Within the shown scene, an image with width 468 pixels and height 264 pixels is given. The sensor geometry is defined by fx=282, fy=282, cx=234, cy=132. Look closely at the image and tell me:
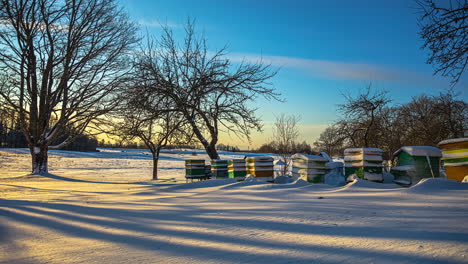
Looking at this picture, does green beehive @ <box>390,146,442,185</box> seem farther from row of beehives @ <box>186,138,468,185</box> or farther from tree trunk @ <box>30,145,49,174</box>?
tree trunk @ <box>30,145,49,174</box>

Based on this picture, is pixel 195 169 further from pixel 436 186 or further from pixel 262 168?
pixel 436 186

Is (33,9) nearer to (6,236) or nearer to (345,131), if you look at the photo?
(6,236)

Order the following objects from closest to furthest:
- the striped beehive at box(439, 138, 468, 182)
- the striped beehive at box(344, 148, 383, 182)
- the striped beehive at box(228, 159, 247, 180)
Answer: the striped beehive at box(439, 138, 468, 182), the striped beehive at box(344, 148, 383, 182), the striped beehive at box(228, 159, 247, 180)

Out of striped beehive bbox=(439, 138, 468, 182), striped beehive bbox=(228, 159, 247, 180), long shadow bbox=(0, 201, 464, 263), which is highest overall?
striped beehive bbox=(439, 138, 468, 182)

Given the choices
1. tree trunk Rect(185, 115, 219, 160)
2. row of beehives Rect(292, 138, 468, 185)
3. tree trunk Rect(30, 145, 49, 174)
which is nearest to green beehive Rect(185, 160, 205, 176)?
tree trunk Rect(185, 115, 219, 160)

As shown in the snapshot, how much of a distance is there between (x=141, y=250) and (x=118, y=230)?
37.3 inches

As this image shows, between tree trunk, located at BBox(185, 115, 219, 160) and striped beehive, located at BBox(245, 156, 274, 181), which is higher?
tree trunk, located at BBox(185, 115, 219, 160)

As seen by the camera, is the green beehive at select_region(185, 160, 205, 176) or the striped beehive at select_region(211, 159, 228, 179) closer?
the striped beehive at select_region(211, 159, 228, 179)

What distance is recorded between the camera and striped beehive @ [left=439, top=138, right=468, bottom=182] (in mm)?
6641

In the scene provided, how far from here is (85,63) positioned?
15578mm

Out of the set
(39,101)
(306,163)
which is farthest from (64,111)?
(306,163)

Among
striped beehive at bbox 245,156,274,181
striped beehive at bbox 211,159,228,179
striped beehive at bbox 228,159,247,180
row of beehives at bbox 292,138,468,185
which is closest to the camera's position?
row of beehives at bbox 292,138,468,185

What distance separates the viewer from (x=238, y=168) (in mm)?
9812

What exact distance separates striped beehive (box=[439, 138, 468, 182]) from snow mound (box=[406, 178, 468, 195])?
1.44 metres
